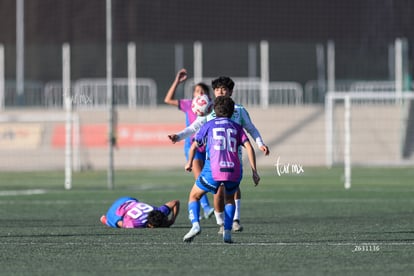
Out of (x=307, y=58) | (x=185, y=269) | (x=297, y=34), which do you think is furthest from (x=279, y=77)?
(x=185, y=269)

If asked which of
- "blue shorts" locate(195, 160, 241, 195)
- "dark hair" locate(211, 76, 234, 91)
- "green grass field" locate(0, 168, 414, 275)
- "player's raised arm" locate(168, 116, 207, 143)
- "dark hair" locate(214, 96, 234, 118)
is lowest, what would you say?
"green grass field" locate(0, 168, 414, 275)

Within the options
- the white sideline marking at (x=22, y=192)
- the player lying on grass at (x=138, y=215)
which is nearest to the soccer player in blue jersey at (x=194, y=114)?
the player lying on grass at (x=138, y=215)

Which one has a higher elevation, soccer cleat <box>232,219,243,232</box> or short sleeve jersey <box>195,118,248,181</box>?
short sleeve jersey <box>195,118,248,181</box>

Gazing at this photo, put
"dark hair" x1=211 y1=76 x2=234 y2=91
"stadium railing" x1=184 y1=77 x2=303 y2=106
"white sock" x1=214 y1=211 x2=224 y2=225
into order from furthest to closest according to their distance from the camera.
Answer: "stadium railing" x1=184 y1=77 x2=303 y2=106 → "white sock" x1=214 y1=211 x2=224 y2=225 → "dark hair" x1=211 y1=76 x2=234 y2=91

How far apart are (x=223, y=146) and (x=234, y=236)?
1.51 m

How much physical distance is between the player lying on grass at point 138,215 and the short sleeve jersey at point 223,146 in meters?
2.43

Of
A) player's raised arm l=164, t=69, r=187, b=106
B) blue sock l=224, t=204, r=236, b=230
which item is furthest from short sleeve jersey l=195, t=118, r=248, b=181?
player's raised arm l=164, t=69, r=187, b=106

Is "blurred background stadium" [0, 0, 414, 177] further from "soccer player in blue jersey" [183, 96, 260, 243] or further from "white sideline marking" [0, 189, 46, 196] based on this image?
"soccer player in blue jersey" [183, 96, 260, 243]

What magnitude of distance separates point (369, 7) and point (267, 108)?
8053 millimetres

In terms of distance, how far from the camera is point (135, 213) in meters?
14.9

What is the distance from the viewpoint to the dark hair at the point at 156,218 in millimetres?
14844

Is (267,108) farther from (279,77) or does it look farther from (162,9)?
(162,9)

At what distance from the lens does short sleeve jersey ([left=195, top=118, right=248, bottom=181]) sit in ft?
41.2

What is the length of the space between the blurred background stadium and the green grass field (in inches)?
376
